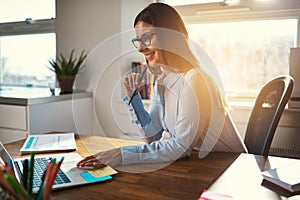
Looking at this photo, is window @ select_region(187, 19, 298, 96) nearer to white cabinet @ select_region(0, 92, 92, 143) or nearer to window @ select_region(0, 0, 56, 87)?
white cabinet @ select_region(0, 92, 92, 143)

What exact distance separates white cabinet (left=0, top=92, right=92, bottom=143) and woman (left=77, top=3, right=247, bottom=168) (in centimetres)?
106

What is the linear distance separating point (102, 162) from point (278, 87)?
94 centimetres

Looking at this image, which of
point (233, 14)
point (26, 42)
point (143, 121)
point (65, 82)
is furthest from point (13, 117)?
point (233, 14)

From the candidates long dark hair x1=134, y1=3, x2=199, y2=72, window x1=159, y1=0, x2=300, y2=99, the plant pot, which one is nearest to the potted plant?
the plant pot

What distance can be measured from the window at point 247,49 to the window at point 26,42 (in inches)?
58.2

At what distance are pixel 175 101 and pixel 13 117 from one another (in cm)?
145

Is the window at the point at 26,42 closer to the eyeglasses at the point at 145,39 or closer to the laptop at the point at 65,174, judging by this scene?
the eyeglasses at the point at 145,39

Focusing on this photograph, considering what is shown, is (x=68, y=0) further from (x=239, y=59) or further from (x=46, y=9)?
(x=239, y=59)

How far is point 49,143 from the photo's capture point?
1.31m

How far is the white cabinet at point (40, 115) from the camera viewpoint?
216 cm

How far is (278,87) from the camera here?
149 centimetres

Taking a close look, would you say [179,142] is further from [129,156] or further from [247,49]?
[247,49]

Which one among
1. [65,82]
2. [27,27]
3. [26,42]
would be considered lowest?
[65,82]

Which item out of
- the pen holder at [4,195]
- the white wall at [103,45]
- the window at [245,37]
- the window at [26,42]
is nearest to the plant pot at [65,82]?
the white wall at [103,45]
